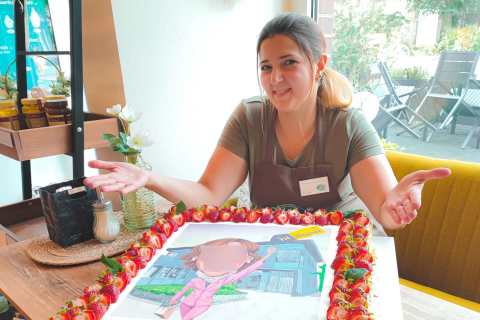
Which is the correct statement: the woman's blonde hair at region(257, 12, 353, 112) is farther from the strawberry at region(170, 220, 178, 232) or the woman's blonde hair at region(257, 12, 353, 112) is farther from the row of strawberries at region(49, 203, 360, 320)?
the strawberry at region(170, 220, 178, 232)

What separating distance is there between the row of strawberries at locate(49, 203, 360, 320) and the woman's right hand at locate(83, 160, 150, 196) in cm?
14

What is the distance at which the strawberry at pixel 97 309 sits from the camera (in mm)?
723

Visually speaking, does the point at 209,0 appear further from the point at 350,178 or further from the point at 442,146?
the point at 442,146

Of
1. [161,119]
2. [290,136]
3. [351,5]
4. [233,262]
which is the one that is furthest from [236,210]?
[351,5]

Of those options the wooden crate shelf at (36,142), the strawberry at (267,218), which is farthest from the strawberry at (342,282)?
the wooden crate shelf at (36,142)

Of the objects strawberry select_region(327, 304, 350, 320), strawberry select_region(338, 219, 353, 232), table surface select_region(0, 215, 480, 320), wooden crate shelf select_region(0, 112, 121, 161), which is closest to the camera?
strawberry select_region(327, 304, 350, 320)

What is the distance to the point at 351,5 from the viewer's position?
2.43 meters

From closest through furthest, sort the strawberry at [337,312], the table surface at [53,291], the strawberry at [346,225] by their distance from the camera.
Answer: the strawberry at [337,312] < the table surface at [53,291] < the strawberry at [346,225]

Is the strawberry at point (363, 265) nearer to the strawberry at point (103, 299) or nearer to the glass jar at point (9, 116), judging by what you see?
the strawberry at point (103, 299)

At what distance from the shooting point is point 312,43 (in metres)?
1.40

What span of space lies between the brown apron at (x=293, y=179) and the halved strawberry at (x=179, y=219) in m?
0.43

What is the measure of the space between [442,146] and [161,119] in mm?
1673

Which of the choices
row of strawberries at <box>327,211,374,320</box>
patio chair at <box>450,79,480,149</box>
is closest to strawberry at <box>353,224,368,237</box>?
row of strawberries at <box>327,211,374,320</box>

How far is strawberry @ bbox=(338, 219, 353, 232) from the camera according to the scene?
39.4 inches
